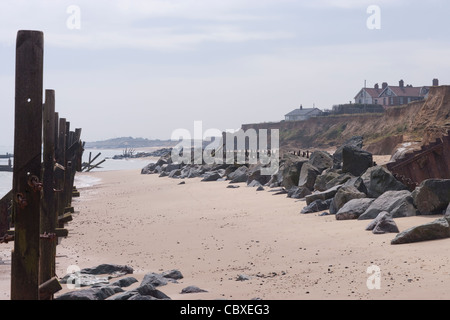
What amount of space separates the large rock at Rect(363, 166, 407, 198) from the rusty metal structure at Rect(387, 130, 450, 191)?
348mm

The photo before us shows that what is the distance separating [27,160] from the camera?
575 centimetres

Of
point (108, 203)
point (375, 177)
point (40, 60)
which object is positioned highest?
point (40, 60)

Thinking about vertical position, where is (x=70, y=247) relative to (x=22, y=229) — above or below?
below

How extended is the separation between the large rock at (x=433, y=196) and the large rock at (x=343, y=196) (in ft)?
6.66

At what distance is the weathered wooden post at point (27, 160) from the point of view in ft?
18.6

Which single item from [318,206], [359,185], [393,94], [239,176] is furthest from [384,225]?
[393,94]

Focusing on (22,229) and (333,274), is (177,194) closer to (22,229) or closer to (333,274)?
(333,274)

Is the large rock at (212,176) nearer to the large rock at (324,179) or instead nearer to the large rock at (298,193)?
the large rock at (298,193)

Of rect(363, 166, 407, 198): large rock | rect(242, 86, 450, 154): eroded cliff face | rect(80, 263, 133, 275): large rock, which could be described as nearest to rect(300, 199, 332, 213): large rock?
rect(363, 166, 407, 198): large rock

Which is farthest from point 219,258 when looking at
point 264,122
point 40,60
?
point 264,122

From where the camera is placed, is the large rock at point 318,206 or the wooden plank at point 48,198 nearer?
the wooden plank at point 48,198

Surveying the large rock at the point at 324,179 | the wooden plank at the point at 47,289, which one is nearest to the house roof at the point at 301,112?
the large rock at the point at 324,179

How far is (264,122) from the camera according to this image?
103 meters

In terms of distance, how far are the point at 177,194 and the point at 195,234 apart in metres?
11.3
